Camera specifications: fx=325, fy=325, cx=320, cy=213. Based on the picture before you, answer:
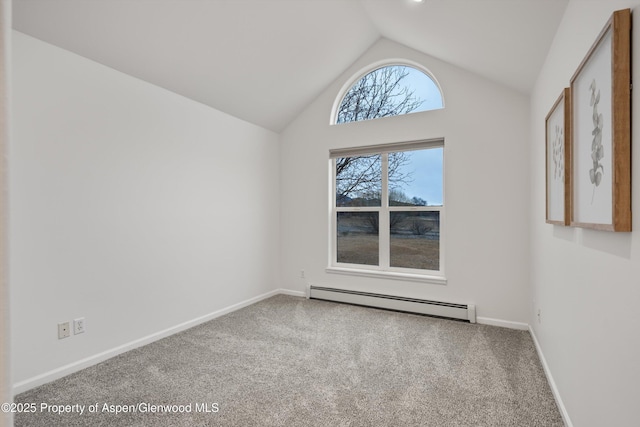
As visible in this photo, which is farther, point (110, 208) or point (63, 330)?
point (110, 208)

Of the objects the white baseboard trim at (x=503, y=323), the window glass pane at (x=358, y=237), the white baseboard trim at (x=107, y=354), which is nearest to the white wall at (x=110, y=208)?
the white baseboard trim at (x=107, y=354)

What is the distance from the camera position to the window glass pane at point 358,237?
4.05 m

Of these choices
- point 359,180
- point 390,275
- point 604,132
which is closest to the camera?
point 604,132

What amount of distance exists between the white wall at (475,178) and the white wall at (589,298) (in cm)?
73

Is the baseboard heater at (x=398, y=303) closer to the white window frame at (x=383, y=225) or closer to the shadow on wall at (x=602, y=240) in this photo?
the white window frame at (x=383, y=225)

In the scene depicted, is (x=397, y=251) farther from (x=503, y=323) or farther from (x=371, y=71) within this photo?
(x=371, y=71)

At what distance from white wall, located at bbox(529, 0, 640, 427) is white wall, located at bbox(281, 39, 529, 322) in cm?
73

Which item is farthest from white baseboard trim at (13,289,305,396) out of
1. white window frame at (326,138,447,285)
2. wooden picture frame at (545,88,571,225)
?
wooden picture frame at (545,88,571,225)

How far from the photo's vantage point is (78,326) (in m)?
2.35

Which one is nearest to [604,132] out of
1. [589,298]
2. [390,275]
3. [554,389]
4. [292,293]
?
[589,298]

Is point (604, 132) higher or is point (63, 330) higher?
point (604, 132)

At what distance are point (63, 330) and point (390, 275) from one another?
9.87 ft

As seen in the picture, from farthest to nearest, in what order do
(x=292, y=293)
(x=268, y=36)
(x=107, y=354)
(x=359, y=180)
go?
(x=292, y=293), (x=359, y=180), (x=268, y=36), (x=107, y=354)

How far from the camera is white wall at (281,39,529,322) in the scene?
315 centimetres
